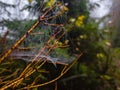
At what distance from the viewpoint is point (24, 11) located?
95.5 inches

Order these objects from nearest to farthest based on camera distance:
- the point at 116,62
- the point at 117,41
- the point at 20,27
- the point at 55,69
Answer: the point at 20,27, the point at 55,69, the point at 116,62, the point at 117,41

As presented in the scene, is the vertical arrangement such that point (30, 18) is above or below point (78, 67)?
above

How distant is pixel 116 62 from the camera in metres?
5.49

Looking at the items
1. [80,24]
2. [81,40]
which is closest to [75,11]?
[80,24]

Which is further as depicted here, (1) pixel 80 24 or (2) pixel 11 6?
(1) pixel 80 24

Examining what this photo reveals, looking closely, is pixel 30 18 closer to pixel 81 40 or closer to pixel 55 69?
pixel 55 69

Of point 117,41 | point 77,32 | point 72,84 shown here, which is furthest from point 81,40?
point 117,41

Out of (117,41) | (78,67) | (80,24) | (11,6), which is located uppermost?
(11,6)

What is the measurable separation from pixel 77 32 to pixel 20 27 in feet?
7.75

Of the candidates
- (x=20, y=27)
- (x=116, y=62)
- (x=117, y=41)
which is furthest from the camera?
(x=117, y=41)

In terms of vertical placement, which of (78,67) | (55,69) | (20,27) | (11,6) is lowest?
(78,67)

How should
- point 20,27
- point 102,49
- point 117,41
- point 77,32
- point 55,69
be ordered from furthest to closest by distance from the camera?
point 117,41 < point 102,49 < point 77,32 < point 55,69 < point 20,27

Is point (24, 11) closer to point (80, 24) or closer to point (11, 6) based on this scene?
point (11, 6)

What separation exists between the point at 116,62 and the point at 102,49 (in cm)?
65
